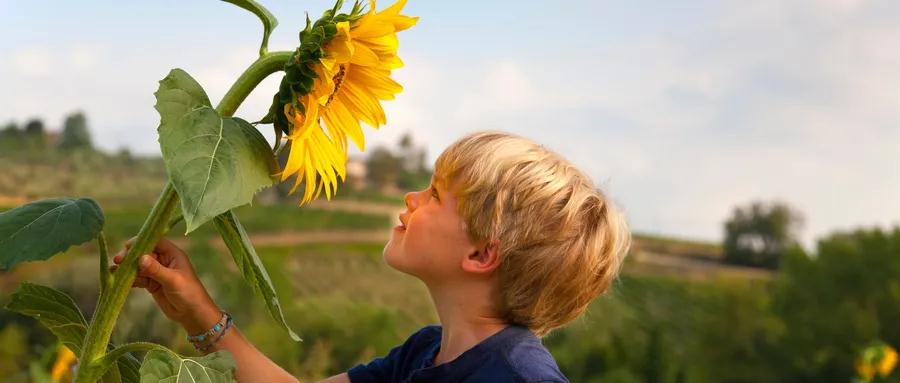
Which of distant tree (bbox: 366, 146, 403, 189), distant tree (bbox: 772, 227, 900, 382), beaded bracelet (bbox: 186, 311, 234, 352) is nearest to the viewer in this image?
beaded bracelet (bbox: 186, 311, 234, 352)

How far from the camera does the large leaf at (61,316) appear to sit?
138 centimetres

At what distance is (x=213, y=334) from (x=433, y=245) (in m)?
0.35

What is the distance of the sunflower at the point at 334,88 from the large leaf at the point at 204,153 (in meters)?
0.05

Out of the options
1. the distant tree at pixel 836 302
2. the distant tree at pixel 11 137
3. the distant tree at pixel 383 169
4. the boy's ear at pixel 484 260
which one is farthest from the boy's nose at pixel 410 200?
the distant tree at pixel 383 169

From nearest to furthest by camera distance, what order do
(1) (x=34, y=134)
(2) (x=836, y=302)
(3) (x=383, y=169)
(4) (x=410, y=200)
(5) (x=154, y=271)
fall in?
(5) (x=154, y=271) → (4) (x=410, y=200) → (2) (x=836, y=302) → (1) (x=34, y=134) → (3) (x=383, y=169)

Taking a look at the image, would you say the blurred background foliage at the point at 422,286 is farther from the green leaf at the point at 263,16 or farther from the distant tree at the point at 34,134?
the green leaf at the point at 263,16

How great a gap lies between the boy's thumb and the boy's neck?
0.43 metres

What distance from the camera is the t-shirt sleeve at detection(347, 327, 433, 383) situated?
1844mm

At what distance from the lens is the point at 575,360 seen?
18.5 m

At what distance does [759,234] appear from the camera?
3806cm

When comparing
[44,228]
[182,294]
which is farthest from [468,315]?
[44,228]

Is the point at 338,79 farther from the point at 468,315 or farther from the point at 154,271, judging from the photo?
the point at 468,315

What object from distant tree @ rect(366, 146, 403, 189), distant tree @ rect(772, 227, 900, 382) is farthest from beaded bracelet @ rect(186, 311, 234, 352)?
distant tree @ rect(366, 146, 403, 189)

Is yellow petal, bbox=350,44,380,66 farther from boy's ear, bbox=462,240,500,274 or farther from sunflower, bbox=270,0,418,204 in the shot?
boy's ear, bbox=462,240,500,274
